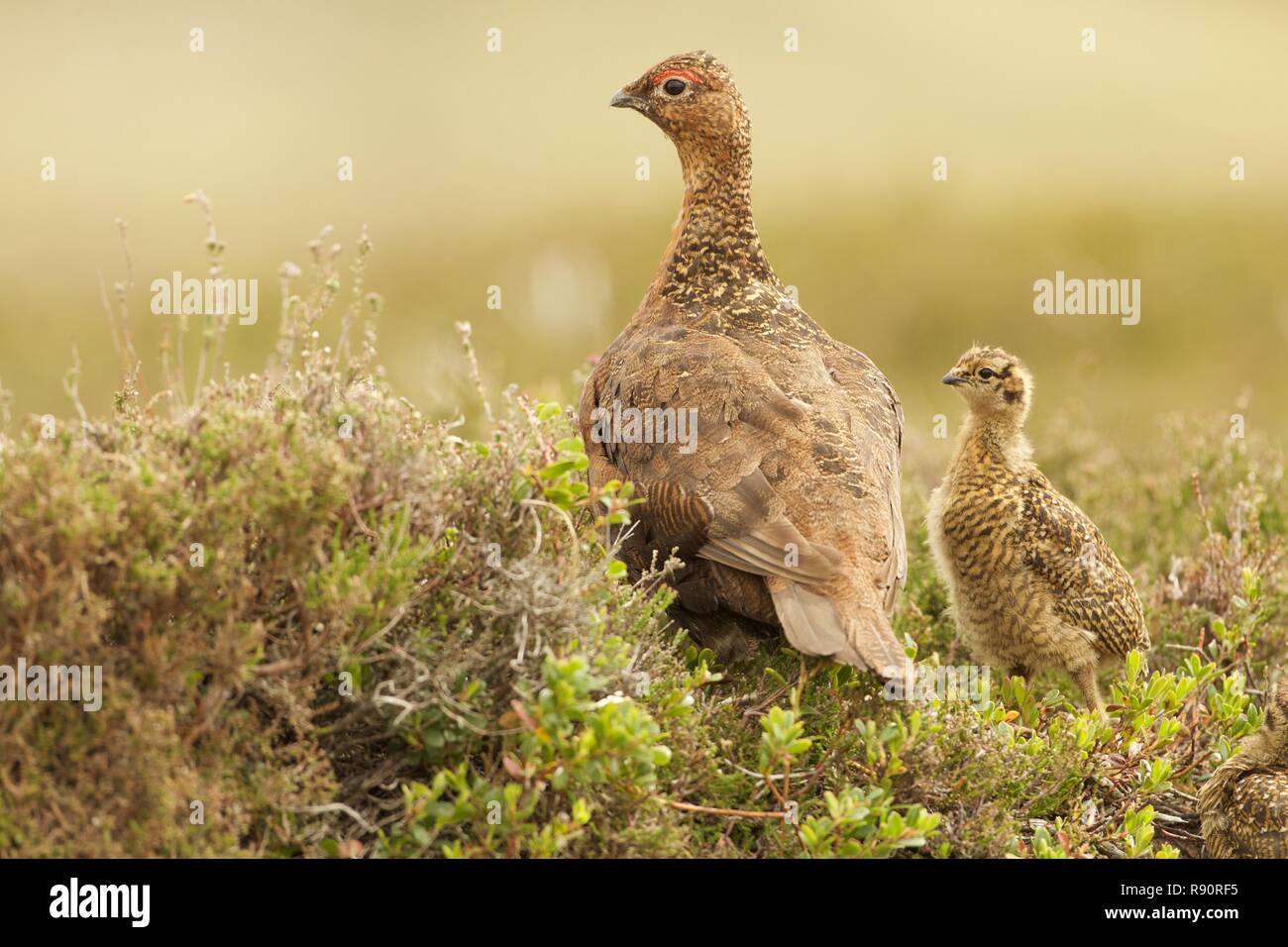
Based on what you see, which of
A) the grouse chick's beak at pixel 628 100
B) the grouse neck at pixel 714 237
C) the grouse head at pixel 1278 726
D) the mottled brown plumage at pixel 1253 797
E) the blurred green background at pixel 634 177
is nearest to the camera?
the mottled brown plumage at pixel 1253 797

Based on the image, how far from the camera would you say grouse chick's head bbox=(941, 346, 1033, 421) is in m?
6.00

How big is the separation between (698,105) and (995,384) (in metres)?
1.75

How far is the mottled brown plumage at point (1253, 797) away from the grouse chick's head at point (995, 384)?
1.67m

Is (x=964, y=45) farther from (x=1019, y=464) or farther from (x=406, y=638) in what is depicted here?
(x=406, y=638)

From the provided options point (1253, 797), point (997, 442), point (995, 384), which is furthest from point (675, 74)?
point (1253, 797)

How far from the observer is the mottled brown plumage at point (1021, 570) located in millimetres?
5523

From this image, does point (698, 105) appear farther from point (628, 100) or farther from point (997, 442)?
point (997, 442)

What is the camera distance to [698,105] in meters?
6.04

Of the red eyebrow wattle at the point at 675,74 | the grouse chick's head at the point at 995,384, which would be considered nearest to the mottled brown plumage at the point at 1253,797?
the grouse chick's head at the point at 995,384

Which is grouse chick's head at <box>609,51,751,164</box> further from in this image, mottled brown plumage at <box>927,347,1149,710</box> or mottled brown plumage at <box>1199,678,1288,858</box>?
mottled brown plumage at <box>1199,678,1288,858</box>

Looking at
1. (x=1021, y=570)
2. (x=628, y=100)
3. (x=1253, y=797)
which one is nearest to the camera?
(x=1253, y=797)

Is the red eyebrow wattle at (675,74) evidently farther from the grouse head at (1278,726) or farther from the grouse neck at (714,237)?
the grouse head at (1278,726)

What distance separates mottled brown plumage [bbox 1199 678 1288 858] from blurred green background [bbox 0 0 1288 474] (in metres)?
6.53

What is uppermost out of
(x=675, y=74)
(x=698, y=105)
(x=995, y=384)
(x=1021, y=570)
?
(x=675, y=74)
